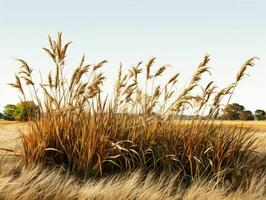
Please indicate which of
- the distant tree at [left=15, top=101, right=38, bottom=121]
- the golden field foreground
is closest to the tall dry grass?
the golden field foreground

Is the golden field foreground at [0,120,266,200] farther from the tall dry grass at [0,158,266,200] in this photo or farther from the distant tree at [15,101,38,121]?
the distant tree at [15,101,38,121]

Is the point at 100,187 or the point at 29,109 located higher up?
the point at 29,109

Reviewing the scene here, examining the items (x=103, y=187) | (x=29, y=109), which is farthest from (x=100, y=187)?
(x=29, y=109)

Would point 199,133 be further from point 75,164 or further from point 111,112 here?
point 75,164

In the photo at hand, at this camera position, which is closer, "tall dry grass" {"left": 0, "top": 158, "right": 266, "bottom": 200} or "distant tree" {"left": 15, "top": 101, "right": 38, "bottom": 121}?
"tall dry grass" {"left": 0, "top": 158, "right": 266, "bottom": 200}

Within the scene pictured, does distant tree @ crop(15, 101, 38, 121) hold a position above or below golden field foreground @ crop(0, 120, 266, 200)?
above

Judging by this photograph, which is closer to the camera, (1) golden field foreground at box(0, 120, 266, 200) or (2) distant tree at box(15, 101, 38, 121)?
(1) golden field foreground at box(0, 120, 266, 200)

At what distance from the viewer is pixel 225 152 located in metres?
6.58

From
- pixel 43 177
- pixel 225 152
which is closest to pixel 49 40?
pixel 43 177

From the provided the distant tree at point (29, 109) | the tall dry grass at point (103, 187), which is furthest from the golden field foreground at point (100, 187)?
the distant tree at point (29, 109)

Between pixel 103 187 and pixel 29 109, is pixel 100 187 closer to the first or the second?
pixel 103 187

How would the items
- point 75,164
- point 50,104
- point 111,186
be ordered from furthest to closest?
point 50,104
point 75,164
point 111,186

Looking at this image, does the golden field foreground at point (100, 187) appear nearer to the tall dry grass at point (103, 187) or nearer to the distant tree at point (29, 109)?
the tall dry grass at point (103, 187)

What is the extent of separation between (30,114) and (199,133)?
2.33 m
